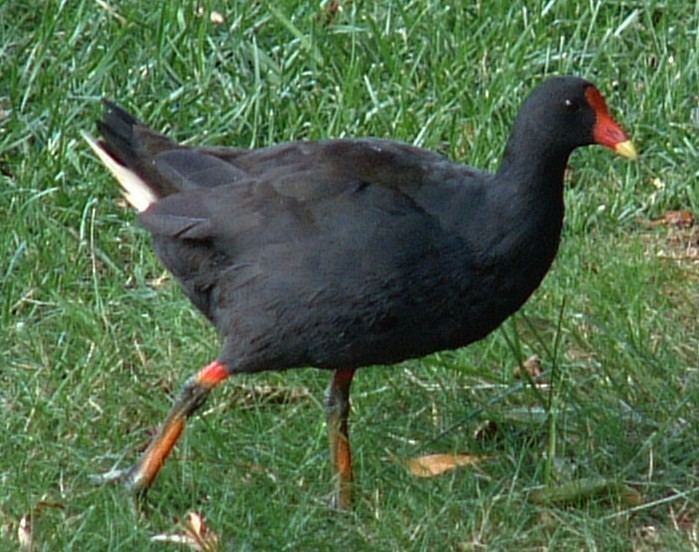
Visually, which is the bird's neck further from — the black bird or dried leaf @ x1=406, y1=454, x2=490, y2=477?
dried leaf @ x1=406, y1=454, x2=490, y2=477

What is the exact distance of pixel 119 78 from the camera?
254 inches

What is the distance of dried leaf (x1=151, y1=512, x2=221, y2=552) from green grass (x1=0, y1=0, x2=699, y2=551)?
44mm

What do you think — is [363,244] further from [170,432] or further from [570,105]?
[170,432]

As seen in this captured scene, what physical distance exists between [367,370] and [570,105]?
1124 millimetres

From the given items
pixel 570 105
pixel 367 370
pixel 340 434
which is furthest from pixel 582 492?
pixel 570 105

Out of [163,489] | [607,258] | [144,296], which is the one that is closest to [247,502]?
[163,489]

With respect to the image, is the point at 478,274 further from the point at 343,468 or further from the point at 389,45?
the point at 389,45

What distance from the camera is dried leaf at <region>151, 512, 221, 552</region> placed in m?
4.40

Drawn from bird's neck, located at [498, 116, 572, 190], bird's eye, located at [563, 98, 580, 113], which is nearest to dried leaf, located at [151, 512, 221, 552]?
bird's neck, located at [498, 116, 572, 190]

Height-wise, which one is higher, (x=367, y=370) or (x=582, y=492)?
(x=367, y=370)

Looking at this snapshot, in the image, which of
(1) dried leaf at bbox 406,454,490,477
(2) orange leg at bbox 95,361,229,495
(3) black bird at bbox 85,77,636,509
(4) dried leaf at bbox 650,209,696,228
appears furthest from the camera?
(4) dried leaf at bbox 650,209,696,228

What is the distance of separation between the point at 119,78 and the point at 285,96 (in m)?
0.57

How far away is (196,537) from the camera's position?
14.5ft


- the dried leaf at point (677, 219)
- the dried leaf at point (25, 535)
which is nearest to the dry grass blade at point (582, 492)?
the dried leaf at point (25, 535)
